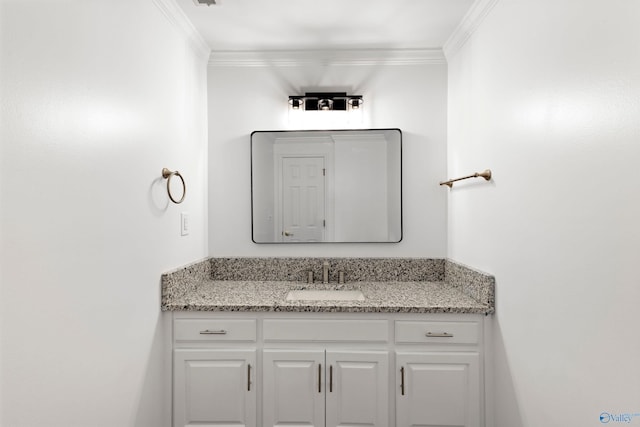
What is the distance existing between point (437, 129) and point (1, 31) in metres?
2.19

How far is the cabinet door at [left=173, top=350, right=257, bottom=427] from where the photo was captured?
1881 mm

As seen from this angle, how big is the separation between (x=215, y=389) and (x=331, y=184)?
1.37 m

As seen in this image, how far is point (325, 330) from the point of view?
188 cm

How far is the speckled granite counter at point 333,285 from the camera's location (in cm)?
186

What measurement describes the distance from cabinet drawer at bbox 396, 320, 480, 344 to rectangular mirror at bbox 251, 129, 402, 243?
718 millimetres

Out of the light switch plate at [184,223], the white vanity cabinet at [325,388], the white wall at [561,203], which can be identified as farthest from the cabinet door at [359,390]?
the light switch plate at [184,223]

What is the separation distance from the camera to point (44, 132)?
1.04 meters

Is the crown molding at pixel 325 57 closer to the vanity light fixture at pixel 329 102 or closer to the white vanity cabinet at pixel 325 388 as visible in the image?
the vanity light fixture at pixel 329 102

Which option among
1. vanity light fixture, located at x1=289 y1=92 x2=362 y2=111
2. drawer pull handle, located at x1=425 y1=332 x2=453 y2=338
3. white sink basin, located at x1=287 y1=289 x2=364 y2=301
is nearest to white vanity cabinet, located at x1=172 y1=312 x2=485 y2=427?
drawer pull handle, located at x1=425 y1=332 x2=453 y2=338

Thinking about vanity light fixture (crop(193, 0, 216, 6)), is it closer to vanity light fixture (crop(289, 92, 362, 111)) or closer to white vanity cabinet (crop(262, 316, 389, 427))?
vanity light fixture (crop(289, 92, 362, 111))

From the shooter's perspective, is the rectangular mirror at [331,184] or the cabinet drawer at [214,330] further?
the rectangular mirror at [331,184]

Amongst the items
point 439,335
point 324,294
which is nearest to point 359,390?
point 439,335

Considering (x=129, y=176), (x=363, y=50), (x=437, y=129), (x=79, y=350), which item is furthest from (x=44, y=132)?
(x=437, y=129)

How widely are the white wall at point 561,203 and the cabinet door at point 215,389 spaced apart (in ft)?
4.01
